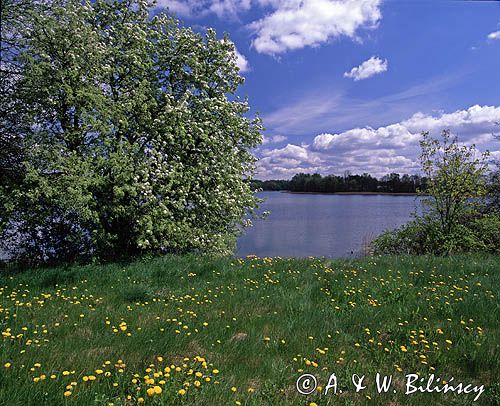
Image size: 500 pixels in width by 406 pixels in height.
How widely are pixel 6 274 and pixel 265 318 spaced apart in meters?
6.75

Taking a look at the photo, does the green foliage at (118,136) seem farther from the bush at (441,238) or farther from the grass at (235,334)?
the bush at (441,238)

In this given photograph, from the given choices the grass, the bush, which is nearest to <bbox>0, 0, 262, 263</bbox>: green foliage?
the grass

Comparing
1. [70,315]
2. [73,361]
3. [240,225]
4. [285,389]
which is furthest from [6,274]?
[240,225]

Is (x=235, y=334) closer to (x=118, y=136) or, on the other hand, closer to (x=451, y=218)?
(x=118, y=136)

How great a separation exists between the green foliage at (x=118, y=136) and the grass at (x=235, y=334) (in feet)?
7.65

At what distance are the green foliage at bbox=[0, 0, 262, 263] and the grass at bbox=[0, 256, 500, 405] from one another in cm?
233

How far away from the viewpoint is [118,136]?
1155 cm

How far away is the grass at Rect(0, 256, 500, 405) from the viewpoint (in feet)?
11.5

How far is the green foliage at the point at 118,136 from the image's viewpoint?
941 cm

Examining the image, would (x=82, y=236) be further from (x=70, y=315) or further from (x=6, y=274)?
(x=70, y=315)

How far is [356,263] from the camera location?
952 cm

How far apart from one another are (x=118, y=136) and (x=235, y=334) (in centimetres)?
878

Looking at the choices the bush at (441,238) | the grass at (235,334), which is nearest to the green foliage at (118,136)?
the grass at (235,334)

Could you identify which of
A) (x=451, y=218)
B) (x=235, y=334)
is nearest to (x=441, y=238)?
(x=451, y=218)
